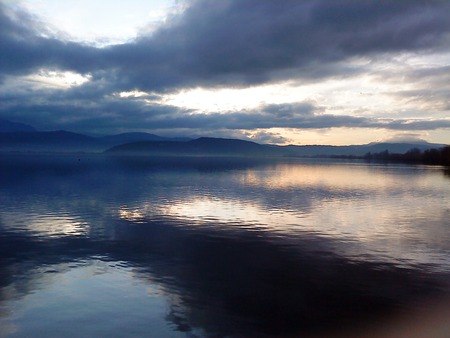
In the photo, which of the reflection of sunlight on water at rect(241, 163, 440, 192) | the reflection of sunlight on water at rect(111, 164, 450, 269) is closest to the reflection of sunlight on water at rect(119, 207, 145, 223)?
the reflection of sunlight on water at rect(111, 164, 450, 269)

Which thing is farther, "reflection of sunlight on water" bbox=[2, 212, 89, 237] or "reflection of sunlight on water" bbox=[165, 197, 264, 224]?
"reflection of sunlight on water" bbox=[165, 197, 264, 224]

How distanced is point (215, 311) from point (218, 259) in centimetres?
740

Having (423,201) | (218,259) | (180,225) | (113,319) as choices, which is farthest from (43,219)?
(423,201)

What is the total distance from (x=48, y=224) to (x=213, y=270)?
721 inches

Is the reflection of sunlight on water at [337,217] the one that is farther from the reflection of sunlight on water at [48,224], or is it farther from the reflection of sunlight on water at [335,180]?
the reflection of sunlight on water at [335,180]

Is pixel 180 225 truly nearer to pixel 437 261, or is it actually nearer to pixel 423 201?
Result: pixel 437 261

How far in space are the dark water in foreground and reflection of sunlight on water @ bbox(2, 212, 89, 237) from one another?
148mm

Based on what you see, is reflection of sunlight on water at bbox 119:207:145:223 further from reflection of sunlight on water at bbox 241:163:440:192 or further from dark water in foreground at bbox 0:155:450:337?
reflection of sunlight on water at bbox 241:163:440:192

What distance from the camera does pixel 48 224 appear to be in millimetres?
32938

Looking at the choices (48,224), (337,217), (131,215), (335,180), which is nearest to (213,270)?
(48,224)

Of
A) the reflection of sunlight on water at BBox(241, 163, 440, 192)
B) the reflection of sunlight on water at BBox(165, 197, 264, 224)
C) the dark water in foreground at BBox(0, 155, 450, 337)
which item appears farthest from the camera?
the reflection of sunlight on water at BBox(241, 163, 440, 192)

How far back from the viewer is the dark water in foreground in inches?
614

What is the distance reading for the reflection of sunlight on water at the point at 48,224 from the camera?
30125mm

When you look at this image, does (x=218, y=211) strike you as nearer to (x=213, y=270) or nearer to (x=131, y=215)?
(x=131, y=215)
